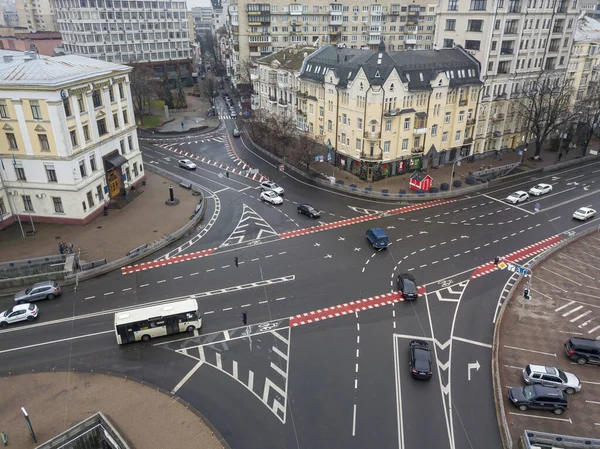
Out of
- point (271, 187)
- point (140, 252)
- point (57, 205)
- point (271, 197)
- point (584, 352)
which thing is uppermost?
point (57, 205)

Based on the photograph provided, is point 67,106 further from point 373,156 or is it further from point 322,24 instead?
point 322,24

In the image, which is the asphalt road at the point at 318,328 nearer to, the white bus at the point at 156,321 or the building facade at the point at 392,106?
the white bus at the point at 156,321

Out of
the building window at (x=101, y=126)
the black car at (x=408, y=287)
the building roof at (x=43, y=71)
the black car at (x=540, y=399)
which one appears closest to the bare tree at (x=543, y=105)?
the black car at (x=408, y=287)

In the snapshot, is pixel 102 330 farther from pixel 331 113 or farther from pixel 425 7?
pixel 425 7

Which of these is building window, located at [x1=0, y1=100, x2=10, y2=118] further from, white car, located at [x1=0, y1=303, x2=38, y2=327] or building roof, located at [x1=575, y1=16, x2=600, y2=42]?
building roof, located at [x1=575, y1=16, x2=600, y2=42]


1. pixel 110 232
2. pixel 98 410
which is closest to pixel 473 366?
pixel 98 410

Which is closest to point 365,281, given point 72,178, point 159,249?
point 159,249
